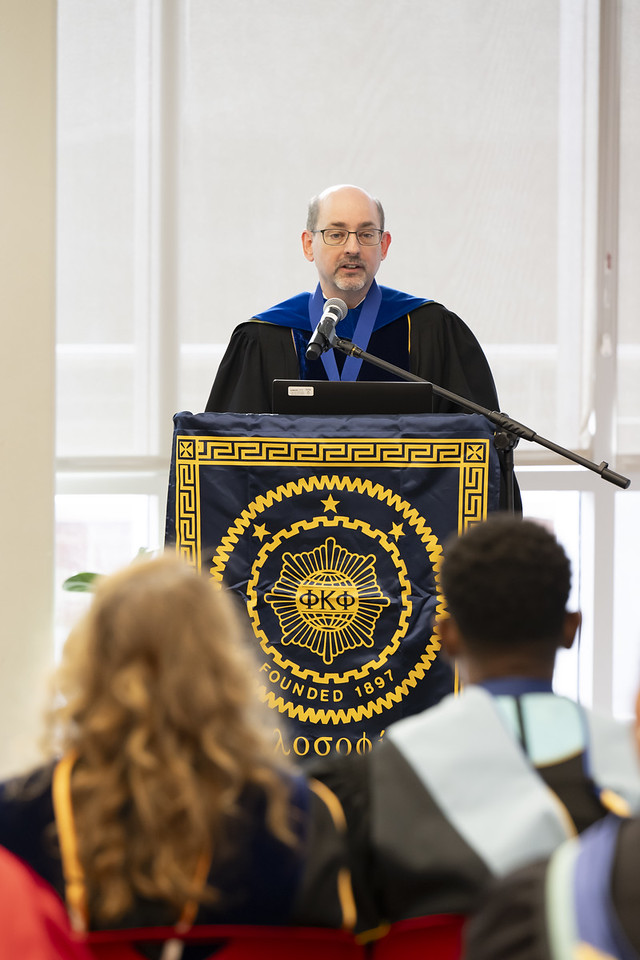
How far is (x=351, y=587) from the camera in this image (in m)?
2.63

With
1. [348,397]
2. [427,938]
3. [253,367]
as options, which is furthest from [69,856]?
[253,367]

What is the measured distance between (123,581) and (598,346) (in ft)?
12.9

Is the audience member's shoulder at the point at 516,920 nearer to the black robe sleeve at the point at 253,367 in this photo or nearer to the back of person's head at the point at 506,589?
the back of person's head at the point at 506,589

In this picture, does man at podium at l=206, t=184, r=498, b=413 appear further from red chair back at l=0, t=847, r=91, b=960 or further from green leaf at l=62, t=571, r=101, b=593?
red chair back at l=0, t=847, r=91, b=960

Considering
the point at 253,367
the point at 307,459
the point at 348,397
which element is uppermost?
the point at 253,367

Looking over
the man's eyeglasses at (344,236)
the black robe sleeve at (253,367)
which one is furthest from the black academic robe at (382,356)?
the man's eyeglasses at (344,236)

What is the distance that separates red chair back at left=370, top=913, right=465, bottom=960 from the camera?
1.35 m

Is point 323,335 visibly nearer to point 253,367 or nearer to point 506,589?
Answer: point 253,367

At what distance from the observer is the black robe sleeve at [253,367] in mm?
3523

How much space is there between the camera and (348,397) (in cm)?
279

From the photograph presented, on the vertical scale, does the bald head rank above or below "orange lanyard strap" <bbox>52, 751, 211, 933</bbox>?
above

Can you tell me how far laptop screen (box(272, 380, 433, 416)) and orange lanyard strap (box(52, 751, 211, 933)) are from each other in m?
1.62

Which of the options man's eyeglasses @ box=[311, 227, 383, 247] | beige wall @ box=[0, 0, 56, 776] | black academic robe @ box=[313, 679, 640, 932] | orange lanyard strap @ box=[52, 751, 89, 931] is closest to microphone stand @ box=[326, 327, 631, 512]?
man's eyeglasses @ box=[311, 227, 383, 247]

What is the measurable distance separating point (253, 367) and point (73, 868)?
8.07 ft
